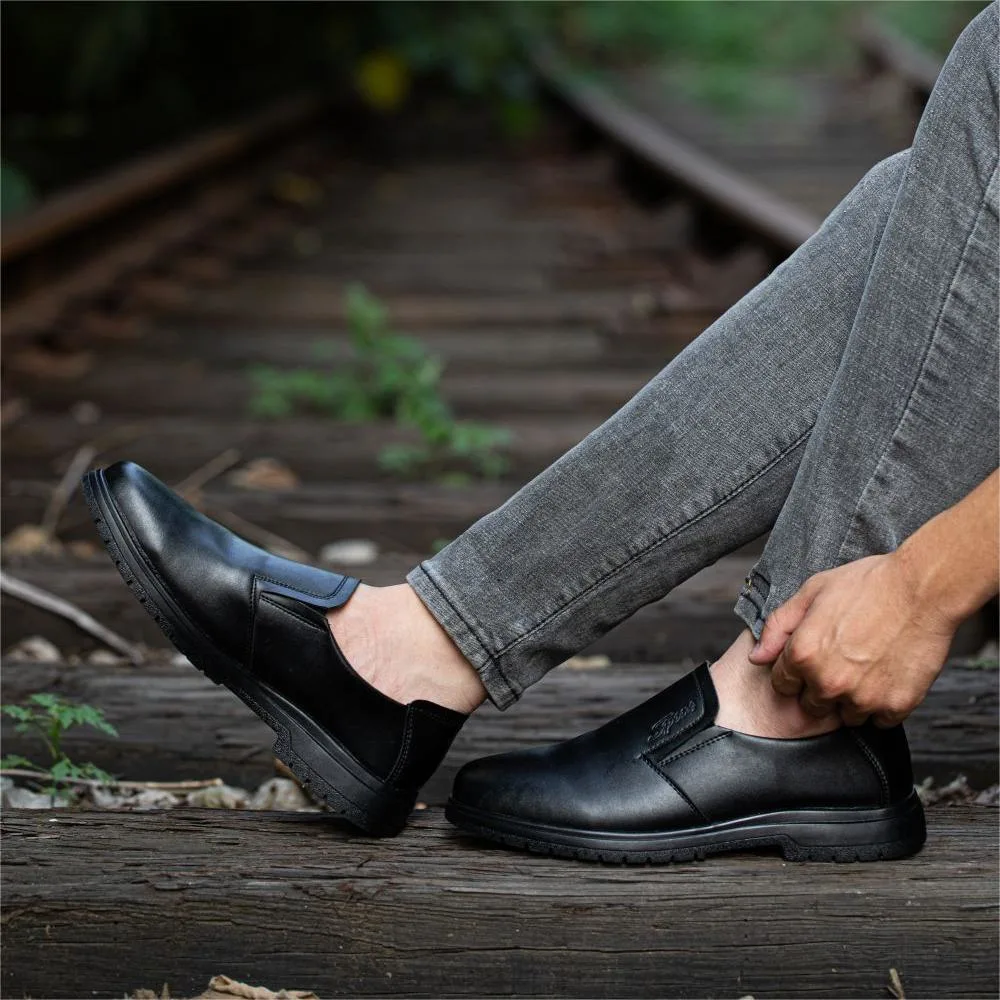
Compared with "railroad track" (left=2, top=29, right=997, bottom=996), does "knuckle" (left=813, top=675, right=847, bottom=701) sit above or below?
above

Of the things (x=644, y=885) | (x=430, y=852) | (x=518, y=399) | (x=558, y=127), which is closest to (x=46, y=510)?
(x=518, y=399)

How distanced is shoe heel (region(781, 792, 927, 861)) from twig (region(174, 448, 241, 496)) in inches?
60.9

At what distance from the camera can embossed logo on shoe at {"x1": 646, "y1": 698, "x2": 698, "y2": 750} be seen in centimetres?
132

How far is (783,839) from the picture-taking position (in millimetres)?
1295

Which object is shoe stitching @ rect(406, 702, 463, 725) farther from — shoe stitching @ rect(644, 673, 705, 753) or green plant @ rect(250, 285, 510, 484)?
green plant @ rect(250, 285, 510, 484)

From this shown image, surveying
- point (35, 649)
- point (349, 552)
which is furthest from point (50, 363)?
point (35, 649)

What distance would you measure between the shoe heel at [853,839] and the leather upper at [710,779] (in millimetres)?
16

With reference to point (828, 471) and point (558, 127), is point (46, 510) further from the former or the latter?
point (558, 127)

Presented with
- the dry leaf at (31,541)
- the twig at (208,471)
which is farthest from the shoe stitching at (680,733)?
the twig at (208,471)

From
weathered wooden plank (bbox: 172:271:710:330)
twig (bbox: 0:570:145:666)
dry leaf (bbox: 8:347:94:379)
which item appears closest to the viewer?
twig (bbox: 0:570:145:666)

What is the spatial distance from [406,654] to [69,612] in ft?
2.69

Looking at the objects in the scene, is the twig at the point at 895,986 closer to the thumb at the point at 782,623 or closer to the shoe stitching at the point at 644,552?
the thumb at the point at 782,623

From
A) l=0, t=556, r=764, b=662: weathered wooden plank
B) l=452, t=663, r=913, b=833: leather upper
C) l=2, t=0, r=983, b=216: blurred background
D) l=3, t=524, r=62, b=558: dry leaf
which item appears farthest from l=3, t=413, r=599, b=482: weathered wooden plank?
l=2, t=0, r=983, b=216: blurred background

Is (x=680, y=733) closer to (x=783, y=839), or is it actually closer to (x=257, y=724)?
(x=783, y=839)
